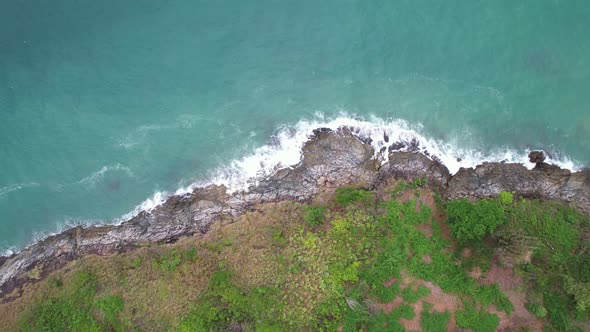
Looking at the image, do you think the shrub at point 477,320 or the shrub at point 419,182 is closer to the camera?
the shrub at point 477,320

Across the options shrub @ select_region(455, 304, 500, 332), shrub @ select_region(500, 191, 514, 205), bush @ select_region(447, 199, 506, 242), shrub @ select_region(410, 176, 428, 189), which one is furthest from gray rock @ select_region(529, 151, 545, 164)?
shrub @ select_region(455, 304, 500, 332)

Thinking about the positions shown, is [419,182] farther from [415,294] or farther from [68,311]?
[68,311]

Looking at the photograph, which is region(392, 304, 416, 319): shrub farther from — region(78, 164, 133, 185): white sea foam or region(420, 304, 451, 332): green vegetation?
region(78, 164, 133, 185): white sea foam

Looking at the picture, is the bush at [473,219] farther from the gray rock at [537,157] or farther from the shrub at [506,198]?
the gray rock at [537,157]

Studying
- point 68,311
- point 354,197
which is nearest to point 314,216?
point 354,197

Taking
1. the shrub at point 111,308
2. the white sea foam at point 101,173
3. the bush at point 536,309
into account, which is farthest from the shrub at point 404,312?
the white sea foam at point 101,173

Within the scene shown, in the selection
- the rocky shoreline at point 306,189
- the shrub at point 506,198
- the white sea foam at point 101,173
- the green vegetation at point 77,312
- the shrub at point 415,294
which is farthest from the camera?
the white sea foam at point 101,173
